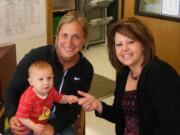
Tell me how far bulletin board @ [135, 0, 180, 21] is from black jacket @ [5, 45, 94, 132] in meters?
1.11

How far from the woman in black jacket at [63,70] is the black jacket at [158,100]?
45cm

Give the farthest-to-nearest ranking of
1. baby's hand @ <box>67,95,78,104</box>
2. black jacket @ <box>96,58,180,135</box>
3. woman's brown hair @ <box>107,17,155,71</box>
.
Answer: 1. baby's hand @ <box>67,95,78,104</box>
2. woman's brown hair @ <box>107,17,155,71</box>
3. black jacket @ <box>96,58,180,135</box>

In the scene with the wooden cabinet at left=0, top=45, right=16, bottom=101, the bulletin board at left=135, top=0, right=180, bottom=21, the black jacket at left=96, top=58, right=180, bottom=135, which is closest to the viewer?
the black jacket at left=96, top=58, right=180, bottom=135

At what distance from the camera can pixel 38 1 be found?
9.09 feet

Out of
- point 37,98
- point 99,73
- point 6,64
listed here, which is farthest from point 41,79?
point 99,73

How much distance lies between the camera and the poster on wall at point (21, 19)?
8.55 feet

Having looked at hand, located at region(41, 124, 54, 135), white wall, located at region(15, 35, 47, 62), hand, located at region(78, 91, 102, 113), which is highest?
white wall, located at region(15, 35, 47, 62)

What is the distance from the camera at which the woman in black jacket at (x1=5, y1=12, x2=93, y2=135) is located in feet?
5.49

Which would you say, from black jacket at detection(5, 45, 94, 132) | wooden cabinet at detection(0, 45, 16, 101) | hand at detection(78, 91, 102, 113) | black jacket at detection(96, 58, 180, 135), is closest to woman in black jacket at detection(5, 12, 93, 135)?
black jacket at detection(5, 45, 94, 132)

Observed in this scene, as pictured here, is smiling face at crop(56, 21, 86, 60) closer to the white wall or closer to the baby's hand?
the baby's hand

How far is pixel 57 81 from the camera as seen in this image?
1733 millimetres

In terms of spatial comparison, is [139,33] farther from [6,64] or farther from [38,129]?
[6,64]

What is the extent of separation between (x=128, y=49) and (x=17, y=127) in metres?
0.70

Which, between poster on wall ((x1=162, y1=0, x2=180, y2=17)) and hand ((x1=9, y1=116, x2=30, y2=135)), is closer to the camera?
hand ((x1=9, y1=116, x2=30, y2=135))
